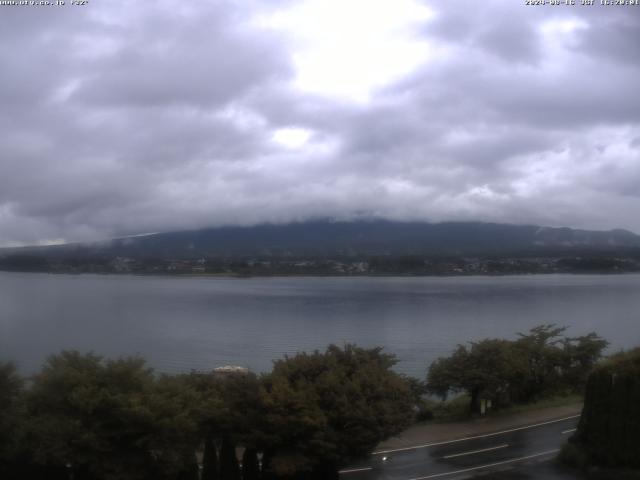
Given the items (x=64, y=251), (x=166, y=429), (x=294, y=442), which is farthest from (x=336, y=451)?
(x=64, y=251)

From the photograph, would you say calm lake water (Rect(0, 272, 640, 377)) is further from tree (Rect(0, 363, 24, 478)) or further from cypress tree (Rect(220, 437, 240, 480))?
cypress tree (Rect(220, 437, 240, 480))

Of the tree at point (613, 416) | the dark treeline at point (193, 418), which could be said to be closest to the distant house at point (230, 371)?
the dark treeline at point (193, 418)

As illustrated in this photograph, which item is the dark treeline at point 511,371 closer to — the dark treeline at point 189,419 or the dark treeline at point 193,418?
the dark treeline at point 193,418

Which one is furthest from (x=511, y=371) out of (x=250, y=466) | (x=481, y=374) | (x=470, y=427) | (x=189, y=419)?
(x=189, y=419)

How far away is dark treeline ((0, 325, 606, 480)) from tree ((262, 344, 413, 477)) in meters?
0.02

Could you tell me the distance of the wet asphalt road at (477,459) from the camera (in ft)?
55.9

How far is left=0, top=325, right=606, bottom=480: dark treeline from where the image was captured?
13.5m

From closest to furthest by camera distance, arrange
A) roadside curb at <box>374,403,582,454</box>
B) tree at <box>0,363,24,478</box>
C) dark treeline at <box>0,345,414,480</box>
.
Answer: tree at <box>0,363,24,478</box> < dark treeline at <box>0,345,414,480</box> < roadside curb at <box>374,403,582,454</box>

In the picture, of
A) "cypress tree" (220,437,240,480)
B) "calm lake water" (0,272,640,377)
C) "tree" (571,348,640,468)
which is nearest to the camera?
"cypress tree" (220,437,240,480)

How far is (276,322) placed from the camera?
214ft

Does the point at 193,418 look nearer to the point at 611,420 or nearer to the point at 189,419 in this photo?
the point at 189,419

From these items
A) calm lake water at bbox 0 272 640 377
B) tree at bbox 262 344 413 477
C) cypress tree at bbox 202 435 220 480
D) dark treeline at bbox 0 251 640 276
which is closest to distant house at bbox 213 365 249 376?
tree at bbox 262 344 413 477

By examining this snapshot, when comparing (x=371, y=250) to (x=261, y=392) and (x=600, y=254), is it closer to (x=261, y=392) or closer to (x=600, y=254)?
(x=600, y=254)

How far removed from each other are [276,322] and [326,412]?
5022 centimetres
